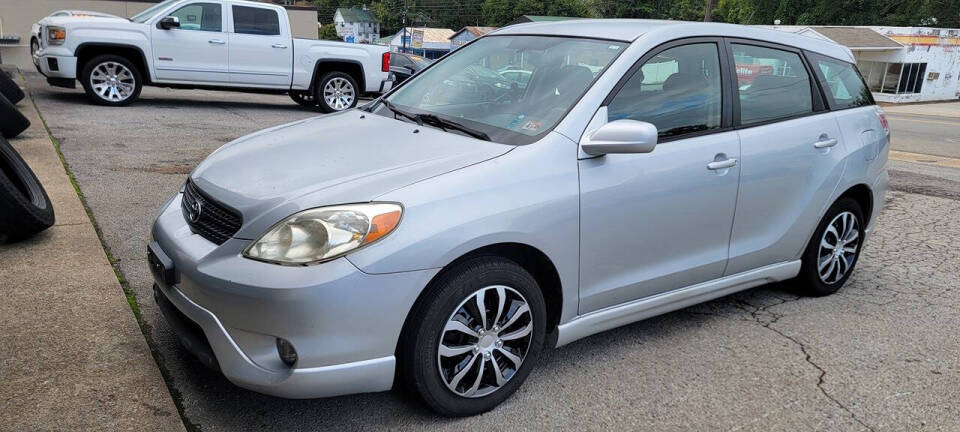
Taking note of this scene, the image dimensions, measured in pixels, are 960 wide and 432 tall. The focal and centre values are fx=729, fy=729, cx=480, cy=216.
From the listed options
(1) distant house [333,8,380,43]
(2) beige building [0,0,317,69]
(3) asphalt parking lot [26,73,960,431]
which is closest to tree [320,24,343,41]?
(1) distant house [333,8,380,43]

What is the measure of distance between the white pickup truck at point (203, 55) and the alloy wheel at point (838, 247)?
1033cm

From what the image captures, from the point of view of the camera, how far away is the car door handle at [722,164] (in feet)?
12.0

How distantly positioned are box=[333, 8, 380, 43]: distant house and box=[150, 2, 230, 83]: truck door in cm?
10031

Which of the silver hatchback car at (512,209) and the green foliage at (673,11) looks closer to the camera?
the silver hatchback car at (512,209)

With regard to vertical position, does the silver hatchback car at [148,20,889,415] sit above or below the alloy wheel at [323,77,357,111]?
above

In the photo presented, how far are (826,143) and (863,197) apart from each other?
0.71 m

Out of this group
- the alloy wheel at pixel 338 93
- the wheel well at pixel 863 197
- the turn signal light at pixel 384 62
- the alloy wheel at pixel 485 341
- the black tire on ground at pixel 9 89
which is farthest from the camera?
the turn signal light at pixel 384 62

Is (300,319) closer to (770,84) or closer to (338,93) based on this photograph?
(770,84)

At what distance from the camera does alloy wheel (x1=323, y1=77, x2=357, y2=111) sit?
44.2 feet

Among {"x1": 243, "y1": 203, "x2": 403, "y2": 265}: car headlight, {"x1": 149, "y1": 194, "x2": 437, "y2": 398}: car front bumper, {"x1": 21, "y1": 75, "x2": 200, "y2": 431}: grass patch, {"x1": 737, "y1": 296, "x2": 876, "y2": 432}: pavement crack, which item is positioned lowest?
{"x1": 737, "y1": 296, "x2": 876, "y2": 432}: pavement crack

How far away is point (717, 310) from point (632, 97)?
5.29 feet

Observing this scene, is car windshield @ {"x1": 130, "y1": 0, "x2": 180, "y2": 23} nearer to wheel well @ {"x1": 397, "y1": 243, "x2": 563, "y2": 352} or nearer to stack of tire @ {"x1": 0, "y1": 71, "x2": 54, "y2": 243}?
stack of tire @ {"x1": 0, "y1": 71, "x2": 54, "y2": 243}

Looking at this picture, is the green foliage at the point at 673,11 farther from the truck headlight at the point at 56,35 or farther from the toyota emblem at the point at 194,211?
the toyota emblem at the point at 194,211

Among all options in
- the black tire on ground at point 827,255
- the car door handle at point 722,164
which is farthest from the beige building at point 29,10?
the car door handle at point 722,164
